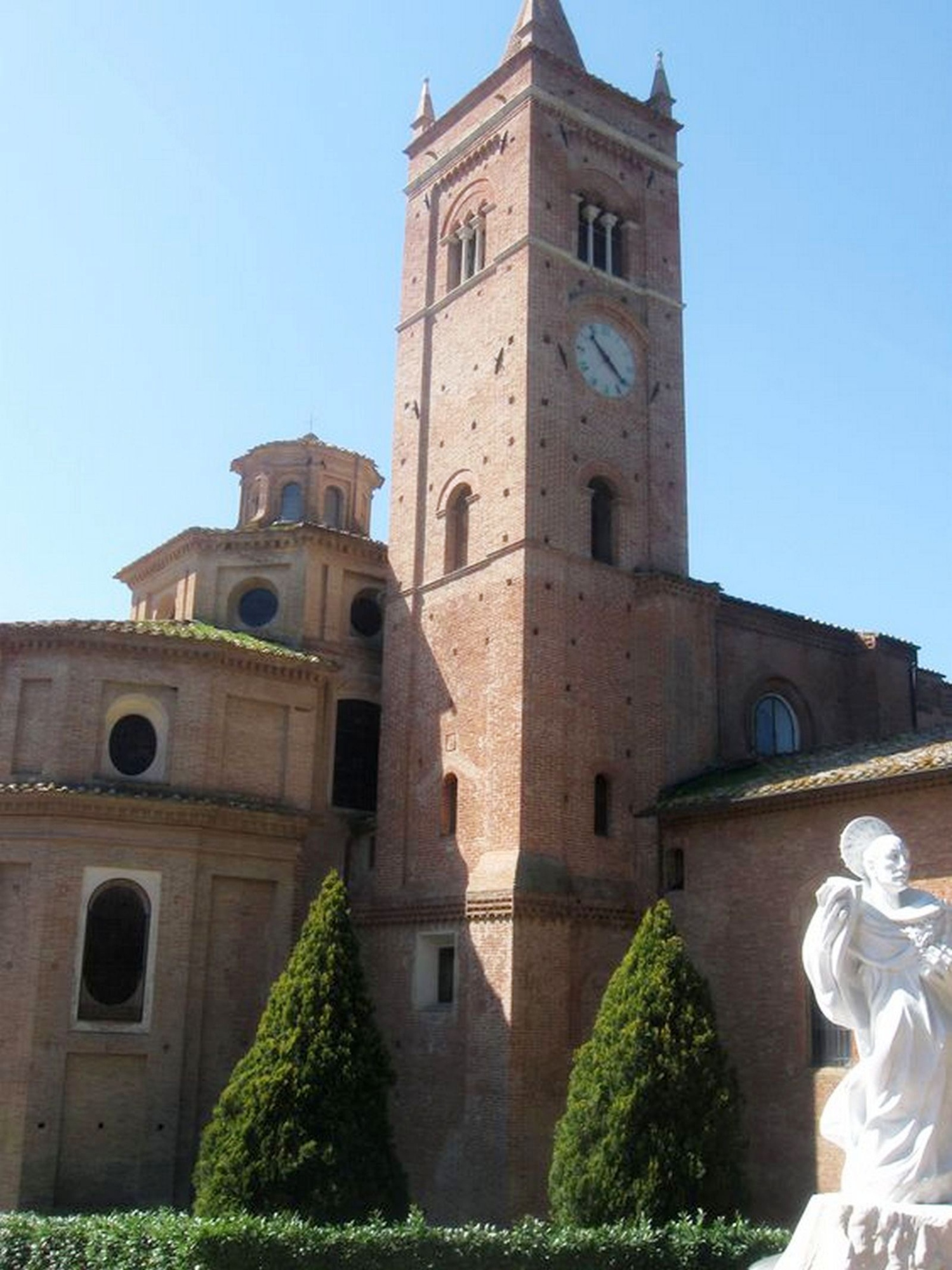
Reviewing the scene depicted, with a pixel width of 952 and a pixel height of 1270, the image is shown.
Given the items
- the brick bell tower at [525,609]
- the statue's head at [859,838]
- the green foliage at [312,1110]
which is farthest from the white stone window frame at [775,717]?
the statue's head at [859,838]

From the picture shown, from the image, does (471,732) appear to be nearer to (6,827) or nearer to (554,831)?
(554,831)

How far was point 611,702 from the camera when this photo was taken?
22344mm

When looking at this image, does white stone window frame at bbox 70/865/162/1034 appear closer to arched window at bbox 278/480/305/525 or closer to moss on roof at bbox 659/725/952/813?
moss on roof at bbox 659/725/952/813

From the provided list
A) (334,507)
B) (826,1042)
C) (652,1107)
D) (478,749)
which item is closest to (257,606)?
(334,507)

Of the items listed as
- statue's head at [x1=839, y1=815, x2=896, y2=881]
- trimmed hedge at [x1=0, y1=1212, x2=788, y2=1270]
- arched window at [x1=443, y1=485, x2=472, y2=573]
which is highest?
arched window at [x1=443, y1=485, x2=472, y2=573]

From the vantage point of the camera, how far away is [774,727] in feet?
82.7

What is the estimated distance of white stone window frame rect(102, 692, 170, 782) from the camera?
22141 mm

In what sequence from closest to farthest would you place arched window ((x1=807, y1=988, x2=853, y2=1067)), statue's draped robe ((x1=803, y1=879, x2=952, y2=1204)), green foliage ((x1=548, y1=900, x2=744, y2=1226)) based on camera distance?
statue's draped robe ((x1=803, y1=879, x2=952, y2=1204)) < green foliage ((x1=548, y1=900, x2=744, y2=1226)) < arched window ((x1=807, y1=988, x2=853, y2=1067))

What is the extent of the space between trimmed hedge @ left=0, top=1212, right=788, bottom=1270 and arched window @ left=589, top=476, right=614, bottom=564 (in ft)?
37.8

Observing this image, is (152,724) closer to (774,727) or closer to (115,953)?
(115,953)

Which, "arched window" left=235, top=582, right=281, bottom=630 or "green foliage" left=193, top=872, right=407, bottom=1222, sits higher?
"arched window" left=235, top=582, right=281, bottom=630

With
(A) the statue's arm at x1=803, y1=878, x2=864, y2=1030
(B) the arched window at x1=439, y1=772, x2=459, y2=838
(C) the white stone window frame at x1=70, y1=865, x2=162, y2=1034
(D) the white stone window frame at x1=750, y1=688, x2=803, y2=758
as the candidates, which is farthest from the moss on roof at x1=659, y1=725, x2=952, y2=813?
(A) the statue's arm at x1=803, y1=878, x2=864, y2=1030

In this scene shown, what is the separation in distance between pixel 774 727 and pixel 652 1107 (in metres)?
9.77

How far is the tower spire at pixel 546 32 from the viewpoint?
25562 millimetres
